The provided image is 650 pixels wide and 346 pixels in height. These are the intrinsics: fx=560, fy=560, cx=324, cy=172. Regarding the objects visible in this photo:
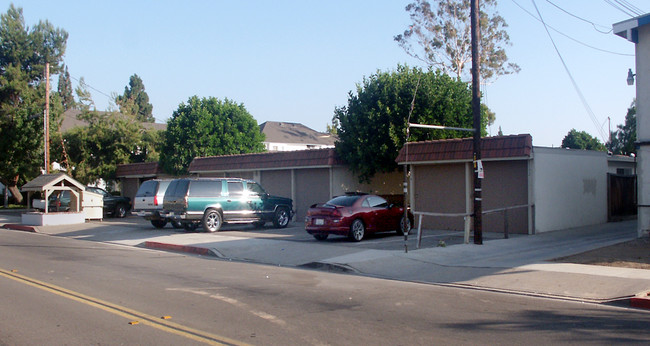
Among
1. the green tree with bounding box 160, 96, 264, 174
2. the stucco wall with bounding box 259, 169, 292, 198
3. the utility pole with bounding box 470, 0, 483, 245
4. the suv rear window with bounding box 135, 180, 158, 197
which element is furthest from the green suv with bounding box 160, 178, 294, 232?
the utility pole with bounding box 470, 0, 483, 245

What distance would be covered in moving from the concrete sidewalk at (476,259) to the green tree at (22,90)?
70.4 feet

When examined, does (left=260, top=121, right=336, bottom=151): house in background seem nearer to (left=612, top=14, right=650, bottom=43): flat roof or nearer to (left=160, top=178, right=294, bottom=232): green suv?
(left=160, top=178, right=294, bottom=232): green suv

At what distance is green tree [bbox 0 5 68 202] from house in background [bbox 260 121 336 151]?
2293cm

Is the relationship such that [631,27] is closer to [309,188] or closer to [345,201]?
[345,201]

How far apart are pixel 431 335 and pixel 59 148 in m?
34.7

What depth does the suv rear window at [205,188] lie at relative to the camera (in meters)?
20.9

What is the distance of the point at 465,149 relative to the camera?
1898 centimetres

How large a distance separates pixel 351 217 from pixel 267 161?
10.7 m

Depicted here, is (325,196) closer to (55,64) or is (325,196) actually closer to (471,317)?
A: (471,317)

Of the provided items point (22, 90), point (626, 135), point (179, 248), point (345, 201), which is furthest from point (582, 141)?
point (22, 90)

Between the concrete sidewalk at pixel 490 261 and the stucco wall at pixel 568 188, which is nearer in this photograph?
the concrete sidewalk at pixel 490 261

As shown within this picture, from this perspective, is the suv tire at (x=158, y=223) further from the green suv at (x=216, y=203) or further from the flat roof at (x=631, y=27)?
the flat roof at (x=631, y=27)

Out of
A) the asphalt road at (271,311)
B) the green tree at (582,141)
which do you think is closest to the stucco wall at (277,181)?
the asphalt road at (271,311)

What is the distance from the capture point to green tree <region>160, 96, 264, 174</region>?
103ft
